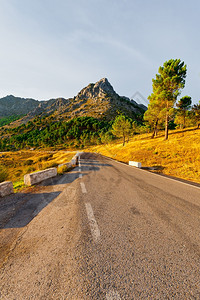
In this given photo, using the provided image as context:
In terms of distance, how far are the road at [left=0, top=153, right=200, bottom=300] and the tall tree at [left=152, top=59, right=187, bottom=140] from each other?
75.4 feet

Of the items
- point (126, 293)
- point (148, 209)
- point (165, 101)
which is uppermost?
point (165, 101)

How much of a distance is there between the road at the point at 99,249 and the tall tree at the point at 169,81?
22985 mm

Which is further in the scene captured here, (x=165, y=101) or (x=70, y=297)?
(x=165, y=101)

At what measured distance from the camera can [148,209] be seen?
3816 millimetres

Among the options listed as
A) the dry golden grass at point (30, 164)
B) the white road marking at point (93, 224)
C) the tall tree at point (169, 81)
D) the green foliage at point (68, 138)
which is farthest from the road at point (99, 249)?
the green foliage at point (68, 138)

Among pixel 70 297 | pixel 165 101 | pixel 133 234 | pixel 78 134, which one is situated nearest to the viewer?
pixel 70 297

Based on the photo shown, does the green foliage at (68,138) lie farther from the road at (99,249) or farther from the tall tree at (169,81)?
the road at (99,249)

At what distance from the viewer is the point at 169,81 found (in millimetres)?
21594

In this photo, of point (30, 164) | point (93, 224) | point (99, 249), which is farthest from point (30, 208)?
point (30, 164)

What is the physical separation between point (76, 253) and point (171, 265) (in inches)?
68.0

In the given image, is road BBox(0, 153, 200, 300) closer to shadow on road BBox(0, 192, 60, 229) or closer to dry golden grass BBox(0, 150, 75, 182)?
shadow on road BBox(0, 192, 60, 229)

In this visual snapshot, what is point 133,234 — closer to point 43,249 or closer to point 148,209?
point 148,209

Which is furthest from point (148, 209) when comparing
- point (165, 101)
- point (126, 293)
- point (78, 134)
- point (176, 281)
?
point (78, 134)

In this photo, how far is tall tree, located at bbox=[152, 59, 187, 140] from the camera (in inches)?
821
